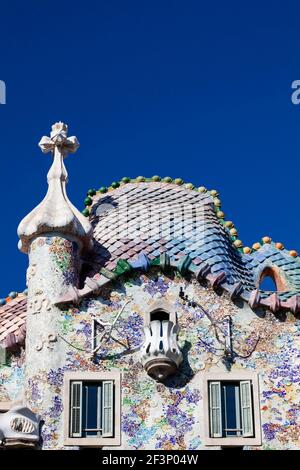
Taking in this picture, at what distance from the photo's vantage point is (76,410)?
1107 inches

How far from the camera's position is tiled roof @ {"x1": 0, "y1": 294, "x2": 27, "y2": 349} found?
2950cm

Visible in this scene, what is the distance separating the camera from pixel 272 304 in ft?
95.2

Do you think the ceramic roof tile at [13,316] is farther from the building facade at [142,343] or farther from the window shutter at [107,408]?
the window shutter at [107,408]

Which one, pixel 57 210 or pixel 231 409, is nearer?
pixel 231 409

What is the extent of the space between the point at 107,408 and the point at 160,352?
1.28 m

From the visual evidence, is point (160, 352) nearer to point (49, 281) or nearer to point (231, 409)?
point (231, 409)

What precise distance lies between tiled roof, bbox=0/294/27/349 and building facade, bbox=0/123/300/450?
0.11ft

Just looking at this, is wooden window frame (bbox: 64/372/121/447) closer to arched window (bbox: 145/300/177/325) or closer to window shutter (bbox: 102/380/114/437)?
window shutter (bbox: 102/380/114/437)

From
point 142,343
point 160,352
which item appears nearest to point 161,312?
point 142,343

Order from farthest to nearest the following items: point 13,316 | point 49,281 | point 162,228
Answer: point 13,316 < point 162,228 < point 49,281

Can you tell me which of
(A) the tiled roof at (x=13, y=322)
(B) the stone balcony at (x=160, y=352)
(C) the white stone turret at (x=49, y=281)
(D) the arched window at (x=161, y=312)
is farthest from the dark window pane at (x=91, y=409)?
(A) the tiled roof at (x=13, y=322)
